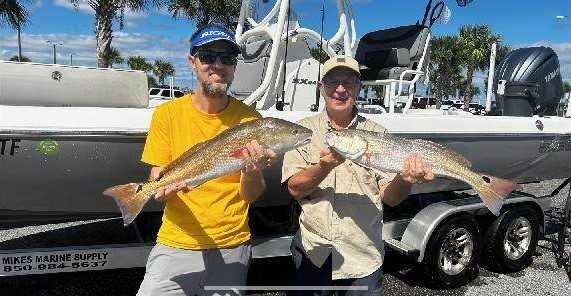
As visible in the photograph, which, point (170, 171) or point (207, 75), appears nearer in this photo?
point (170, 171)

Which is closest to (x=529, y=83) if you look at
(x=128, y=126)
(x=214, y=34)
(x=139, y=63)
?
(x=214, y=34)

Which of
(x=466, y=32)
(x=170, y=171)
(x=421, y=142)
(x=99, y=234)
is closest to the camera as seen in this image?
(x=170, y=171)

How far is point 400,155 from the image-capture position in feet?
8.62

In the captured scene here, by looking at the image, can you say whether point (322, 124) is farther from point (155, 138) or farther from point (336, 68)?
point (155, 138)

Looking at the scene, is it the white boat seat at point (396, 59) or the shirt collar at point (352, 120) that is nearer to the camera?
the shirt collar at point (352, 120)

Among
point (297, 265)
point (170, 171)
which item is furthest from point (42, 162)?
point (297, 265)

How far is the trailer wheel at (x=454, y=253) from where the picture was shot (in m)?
4.84

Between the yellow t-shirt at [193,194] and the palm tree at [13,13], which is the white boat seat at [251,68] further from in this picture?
the palm tree at [13,13]

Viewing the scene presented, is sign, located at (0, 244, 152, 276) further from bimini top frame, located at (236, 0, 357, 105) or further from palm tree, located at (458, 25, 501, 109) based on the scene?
palm tree, located at (458, 25, 501, 109)

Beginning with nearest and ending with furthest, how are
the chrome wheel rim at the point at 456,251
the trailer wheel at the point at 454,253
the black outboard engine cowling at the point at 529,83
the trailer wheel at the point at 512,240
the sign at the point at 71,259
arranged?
the sign at the point at 71,259 → the trailer wheel at the point at 454,253 → the chrome wheel rim at the point at 456,251 → the trailer wheel at the point at 512,240 → the black outboard engine cowling at the point at 529,83

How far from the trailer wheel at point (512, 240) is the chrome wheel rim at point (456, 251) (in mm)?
454

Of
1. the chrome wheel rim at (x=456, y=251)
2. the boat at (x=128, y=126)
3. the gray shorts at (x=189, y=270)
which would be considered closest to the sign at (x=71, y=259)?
the boat at (x=128, y=126)

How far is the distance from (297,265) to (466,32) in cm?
4987

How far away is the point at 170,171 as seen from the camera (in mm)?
2523
